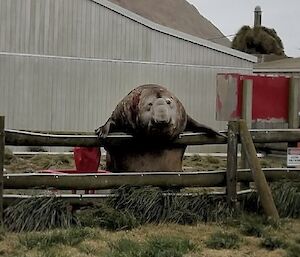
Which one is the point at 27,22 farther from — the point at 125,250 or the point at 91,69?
the point at 125,250

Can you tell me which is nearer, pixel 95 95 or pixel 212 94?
pixel 95 95

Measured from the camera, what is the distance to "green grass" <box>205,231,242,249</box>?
6.36 m

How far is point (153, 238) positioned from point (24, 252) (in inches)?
47.3

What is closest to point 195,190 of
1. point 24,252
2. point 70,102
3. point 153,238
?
point 153,238

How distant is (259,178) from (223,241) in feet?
4.08

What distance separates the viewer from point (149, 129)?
737cm

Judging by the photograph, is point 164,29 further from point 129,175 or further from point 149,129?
point 129,175

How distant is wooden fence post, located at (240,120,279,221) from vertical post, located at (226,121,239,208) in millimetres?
78

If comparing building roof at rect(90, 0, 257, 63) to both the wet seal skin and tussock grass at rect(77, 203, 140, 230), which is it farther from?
tussock grass at rect(77, 203, 140, 230)

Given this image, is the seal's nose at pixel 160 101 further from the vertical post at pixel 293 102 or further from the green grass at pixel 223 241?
the vertical post at pixel 293 102

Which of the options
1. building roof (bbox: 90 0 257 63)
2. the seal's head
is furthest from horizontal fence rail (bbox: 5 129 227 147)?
building roof (bbox: 90 0 257 63)

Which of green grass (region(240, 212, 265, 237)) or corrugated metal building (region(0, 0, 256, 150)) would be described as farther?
corrugated metal building (region(0, 0, 256, 150))

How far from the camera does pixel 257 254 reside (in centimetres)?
614

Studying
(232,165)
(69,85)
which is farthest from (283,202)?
(69,85)
